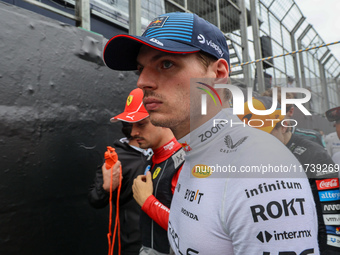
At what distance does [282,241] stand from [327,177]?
1322 mm

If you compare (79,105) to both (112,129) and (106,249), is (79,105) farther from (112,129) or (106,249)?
(106,249)

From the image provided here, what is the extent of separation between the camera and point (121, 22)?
3623mm

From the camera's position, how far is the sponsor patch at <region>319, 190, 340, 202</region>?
166cm

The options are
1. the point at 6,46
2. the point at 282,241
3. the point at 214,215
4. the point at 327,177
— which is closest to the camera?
the point at 282,241

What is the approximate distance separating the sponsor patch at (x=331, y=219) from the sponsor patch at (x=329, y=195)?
105 millimetres

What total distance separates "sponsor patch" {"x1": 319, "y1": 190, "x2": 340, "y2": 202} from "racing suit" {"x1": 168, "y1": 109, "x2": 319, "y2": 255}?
1.17 metres

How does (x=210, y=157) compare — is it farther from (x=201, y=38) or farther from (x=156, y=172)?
(x=156, y=172)

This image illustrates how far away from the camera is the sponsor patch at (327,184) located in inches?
65.2

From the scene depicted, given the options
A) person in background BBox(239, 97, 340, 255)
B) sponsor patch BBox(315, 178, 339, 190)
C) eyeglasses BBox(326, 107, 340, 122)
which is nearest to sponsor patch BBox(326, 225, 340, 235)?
person in background BBox(239, 97, 340, 255)

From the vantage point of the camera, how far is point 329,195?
1.69 m

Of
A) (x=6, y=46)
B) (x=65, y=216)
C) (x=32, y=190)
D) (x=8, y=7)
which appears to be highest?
(x=8, y=7)

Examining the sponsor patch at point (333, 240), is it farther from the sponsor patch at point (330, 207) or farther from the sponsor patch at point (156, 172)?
the sponsor patch at point (156, 172)

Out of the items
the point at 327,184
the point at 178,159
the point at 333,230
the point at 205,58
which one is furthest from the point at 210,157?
the point at 333,230

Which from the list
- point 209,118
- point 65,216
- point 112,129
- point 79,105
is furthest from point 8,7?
point 209,118
